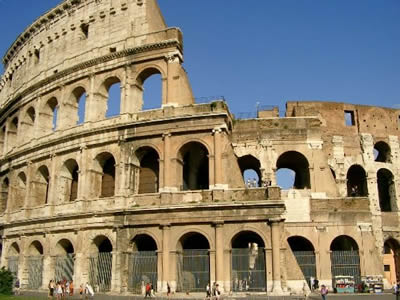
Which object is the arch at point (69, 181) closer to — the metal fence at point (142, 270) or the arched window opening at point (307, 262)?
the metal fence at point (142, 270)

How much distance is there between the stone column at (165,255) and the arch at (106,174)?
410 centimetres

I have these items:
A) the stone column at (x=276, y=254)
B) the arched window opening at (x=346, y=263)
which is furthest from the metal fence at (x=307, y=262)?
the stone column at (x=276, y=254)

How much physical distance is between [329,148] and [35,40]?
19196mm

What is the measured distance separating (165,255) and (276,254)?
456cm

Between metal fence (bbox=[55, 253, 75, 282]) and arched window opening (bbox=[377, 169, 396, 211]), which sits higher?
arched window opening (bbox=[377, 169, 396, 211])

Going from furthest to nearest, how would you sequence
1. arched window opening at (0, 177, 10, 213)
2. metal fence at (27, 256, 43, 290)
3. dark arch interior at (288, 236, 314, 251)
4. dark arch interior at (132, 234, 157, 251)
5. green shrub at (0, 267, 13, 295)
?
arched window opening at (0, 177, 10, 213)
dark arch interior at (288, 236, 314, 251)
metal fence at (27, 256, 43, 290)
dark arch interior at (132, 234, 157, 251)
green shrub at (0, 267, 13, 295)

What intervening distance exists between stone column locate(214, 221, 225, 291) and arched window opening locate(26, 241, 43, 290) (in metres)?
9.32

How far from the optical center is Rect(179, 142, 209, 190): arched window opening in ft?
66.6

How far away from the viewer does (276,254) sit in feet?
54.3

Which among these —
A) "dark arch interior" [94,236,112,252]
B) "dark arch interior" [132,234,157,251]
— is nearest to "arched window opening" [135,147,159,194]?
"dark arch interior" [132,234,157,251]

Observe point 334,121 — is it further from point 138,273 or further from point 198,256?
point 138,273

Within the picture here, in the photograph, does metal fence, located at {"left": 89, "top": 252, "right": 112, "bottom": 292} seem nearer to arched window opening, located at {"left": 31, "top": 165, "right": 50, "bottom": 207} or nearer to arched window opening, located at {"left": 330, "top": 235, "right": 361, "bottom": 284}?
arched window opening, located at {"left": 31, "top": 165, "right": 50, "bottom": 207}

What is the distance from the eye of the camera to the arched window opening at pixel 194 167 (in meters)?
20.3

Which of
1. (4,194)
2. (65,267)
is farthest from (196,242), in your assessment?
(4,194)
